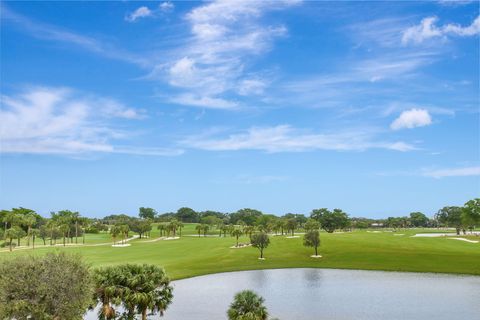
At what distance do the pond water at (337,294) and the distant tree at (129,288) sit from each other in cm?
1093

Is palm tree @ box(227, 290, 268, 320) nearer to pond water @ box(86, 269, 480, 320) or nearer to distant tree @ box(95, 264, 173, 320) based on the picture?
distant tree @ box(95, 264, 173, 320)

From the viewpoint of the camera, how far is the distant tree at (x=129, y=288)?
137ft

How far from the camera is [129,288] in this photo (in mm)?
42375

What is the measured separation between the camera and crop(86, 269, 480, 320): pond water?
5341cm

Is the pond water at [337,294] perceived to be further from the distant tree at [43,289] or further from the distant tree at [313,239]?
the distant tree at [43,289]

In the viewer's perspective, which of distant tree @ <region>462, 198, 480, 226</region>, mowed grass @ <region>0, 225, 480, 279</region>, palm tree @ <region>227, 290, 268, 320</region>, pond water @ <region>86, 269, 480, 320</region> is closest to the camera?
palm tree @ <region>227, 290, 268, 320</region>

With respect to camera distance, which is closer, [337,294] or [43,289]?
[43,289]

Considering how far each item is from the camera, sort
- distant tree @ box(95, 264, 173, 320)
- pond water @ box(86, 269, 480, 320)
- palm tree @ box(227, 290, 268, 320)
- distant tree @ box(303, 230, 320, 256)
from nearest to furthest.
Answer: palm tree @ box(227, 290, 268, 320) < distant tree @ box(95, 264, 173, 320) < pond water @ box(86, 269, 480, 320) < distant tree @ box(303, 230, 320, 256)

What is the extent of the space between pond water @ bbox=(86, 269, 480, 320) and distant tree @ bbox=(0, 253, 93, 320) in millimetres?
18875

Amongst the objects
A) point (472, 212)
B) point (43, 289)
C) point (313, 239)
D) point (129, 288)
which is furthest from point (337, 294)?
point (472, 212)

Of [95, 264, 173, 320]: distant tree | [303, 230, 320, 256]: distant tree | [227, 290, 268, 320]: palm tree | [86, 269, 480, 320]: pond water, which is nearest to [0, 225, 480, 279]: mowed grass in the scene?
[303, 230, 320, 256]: distant tree

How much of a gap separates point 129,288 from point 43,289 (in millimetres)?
9110

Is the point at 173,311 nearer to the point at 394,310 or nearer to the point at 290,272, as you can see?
the point at 394,310

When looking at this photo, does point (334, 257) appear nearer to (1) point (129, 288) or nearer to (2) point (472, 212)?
(1) point (129, 288)
